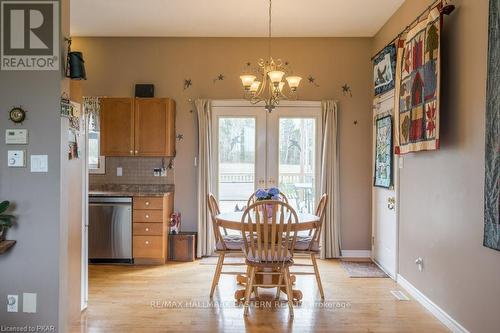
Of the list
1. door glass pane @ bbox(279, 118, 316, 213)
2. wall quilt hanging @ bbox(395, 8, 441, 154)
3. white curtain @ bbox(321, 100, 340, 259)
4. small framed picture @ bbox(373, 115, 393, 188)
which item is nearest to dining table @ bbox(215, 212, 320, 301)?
wall quilt hanging @ bbox(395, 8, 441, 154)

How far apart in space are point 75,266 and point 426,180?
9.82ft

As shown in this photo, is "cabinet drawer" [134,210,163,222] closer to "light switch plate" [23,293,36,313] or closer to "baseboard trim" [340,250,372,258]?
"light switch plate" [23,293,36,313]

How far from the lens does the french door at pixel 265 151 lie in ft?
16.2

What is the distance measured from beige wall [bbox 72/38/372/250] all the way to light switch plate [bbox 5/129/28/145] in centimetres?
270

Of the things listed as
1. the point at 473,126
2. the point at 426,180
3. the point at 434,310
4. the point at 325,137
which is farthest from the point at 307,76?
the point at 434,310

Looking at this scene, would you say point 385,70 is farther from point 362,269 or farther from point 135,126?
point 135,126

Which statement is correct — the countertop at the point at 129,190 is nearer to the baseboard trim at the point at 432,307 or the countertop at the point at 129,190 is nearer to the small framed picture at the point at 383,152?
the small framed picture at the point at 383,152

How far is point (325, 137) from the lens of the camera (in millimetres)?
4844

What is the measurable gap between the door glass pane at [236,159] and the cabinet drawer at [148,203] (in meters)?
0.86

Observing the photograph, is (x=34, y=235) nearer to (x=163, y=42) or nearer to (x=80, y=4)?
(x=80, y=4)

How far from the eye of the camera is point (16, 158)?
7.66 ft

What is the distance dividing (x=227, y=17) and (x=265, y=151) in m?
1.72

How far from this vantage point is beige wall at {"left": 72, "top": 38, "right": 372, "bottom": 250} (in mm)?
4965

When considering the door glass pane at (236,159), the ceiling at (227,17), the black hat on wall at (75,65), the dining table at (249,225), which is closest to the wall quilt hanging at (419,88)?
the ceiling at (227,17)
